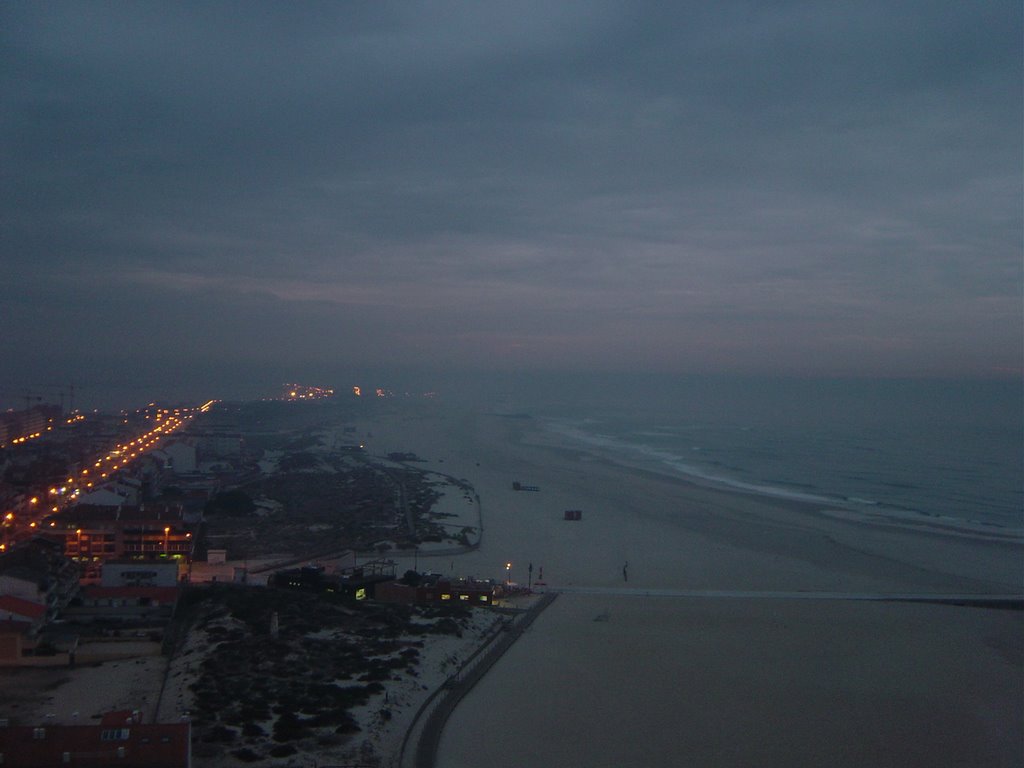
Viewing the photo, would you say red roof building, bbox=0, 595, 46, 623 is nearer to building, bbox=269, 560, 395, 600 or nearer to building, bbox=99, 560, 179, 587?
building, bbox=99, 560, 179, 587

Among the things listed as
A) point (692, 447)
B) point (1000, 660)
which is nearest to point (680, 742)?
point (1000, 660)

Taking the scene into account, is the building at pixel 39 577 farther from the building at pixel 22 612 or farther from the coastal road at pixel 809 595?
the coastal road at pixel 809 595

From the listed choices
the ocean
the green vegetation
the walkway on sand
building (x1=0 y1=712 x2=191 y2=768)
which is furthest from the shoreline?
building (x1=0 y1=712 x2=191 y2=768)

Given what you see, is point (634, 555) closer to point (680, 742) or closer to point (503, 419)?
point (680, 742)

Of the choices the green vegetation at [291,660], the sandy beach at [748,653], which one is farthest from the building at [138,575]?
the sandy beach at [748,653]

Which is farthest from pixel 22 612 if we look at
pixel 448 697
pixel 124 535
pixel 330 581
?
pixel 124 535
